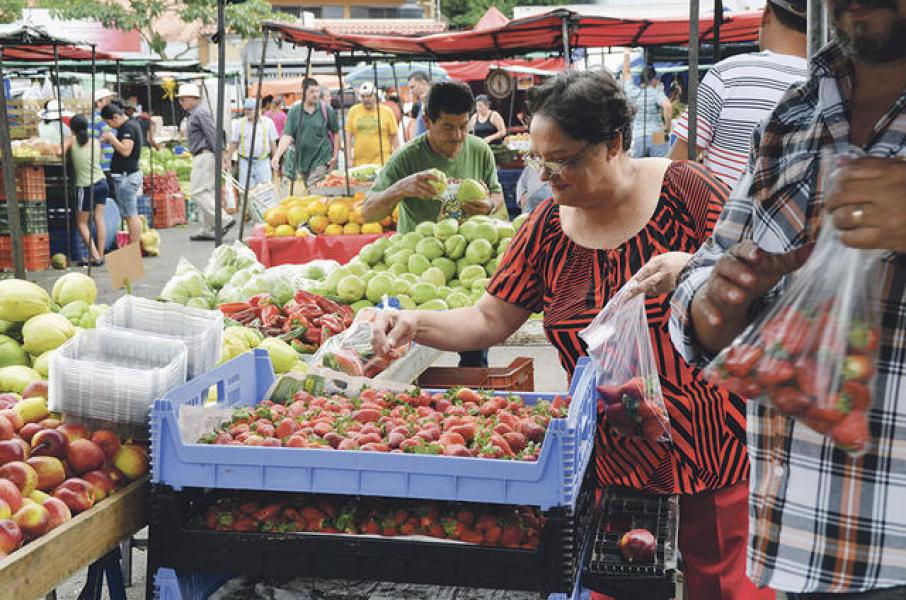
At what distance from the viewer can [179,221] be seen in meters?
18.1

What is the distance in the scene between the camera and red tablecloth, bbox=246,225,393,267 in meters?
8.73

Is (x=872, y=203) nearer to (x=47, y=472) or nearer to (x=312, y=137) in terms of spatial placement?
(x=47, y=472)

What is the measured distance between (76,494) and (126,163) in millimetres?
11839

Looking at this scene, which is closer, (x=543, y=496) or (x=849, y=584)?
(x=849, y=584)

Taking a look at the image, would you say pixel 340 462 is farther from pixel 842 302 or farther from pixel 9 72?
pixel 9 72

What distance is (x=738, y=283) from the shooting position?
1.55m

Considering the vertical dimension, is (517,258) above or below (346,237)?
above

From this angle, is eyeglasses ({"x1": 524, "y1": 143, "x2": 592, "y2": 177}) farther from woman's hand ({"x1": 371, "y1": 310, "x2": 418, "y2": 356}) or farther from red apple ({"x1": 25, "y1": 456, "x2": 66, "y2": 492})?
red apple ({"x1": 25, "y1": 456, "x2": 66, "y2": 492})

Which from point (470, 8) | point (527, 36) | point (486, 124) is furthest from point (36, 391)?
point (470, 8)

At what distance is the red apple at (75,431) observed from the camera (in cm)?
284

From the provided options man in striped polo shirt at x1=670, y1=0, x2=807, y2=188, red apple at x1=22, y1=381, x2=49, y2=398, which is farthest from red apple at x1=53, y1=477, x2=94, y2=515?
man in striped polo shirt at x1=670, y1=0, x2=807, y2=188

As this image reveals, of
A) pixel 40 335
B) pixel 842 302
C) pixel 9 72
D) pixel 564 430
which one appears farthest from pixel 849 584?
pixel 9 72

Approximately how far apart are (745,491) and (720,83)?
2.20 meters

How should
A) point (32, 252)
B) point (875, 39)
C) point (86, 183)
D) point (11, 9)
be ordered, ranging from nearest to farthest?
point (875, 39)
point (32, 252)
point (86, 183)
point (11, 9)
